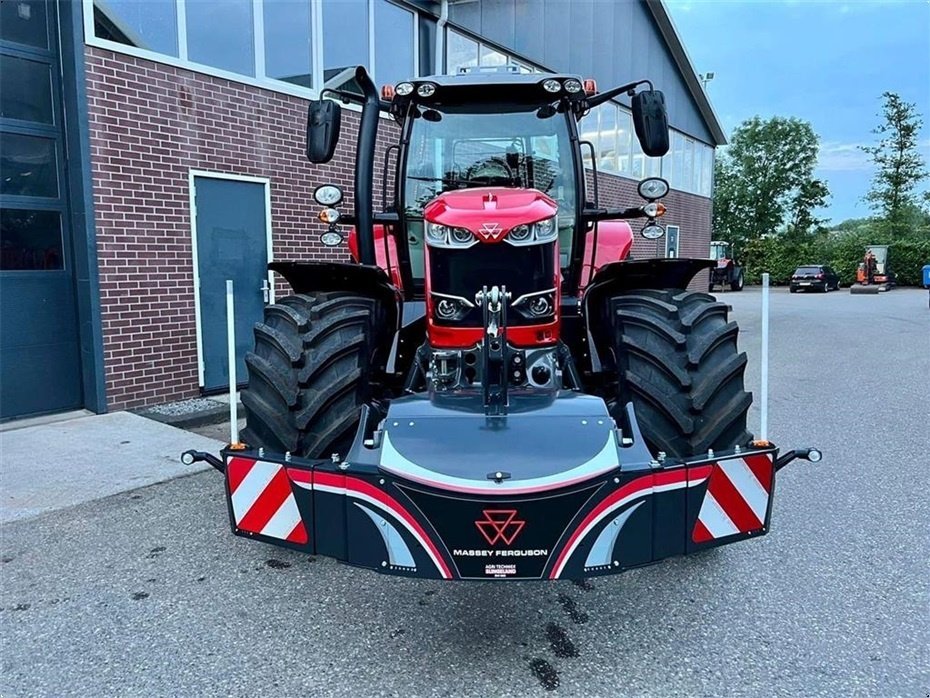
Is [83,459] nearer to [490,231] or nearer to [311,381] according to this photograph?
[311,381]

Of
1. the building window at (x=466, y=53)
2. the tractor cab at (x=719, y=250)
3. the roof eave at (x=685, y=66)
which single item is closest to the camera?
the building window at (x=466, y=53)

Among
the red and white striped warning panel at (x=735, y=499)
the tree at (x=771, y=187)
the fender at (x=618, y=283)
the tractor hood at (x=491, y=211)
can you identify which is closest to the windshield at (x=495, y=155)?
the fender at (x=618, y=283)

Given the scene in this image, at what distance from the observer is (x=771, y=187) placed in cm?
5025

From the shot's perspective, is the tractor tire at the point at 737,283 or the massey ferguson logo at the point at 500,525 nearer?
the massey ferguson logo at the point at 500,525

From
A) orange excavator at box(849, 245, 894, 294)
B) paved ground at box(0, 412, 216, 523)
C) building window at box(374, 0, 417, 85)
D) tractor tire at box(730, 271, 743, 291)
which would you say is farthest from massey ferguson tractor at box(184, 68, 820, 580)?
orange excavator at box(849, 245, 894, 294)

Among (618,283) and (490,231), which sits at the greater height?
(490,231)

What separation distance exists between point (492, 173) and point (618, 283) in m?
1.01

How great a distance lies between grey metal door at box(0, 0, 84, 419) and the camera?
5.89 meters

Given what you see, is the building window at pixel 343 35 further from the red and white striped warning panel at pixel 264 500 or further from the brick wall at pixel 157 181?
the red and white striped warning panel at pixel 264 500

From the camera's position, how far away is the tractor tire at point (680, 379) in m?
2.74

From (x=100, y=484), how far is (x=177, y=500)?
0.69 m

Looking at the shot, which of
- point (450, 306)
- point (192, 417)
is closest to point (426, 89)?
point (450, 306)

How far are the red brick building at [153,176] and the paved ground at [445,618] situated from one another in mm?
2640

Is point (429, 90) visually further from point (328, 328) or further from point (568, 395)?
point (568, 395)
